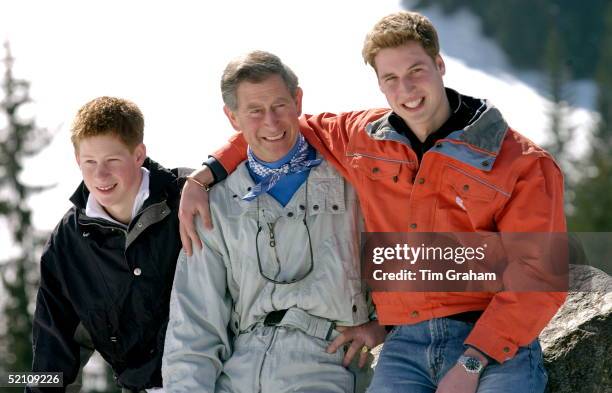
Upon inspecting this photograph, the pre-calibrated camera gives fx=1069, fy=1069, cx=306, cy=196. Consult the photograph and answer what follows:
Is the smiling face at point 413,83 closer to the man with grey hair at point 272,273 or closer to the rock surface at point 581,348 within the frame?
the man with grey hair at point 272,273

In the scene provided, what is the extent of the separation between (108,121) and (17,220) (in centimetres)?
3078

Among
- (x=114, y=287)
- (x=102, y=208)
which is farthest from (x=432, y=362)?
(x=102, y=208)

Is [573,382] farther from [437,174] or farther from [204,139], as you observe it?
[204,139]

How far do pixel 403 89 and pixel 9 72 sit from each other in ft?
110

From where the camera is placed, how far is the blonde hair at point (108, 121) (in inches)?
182

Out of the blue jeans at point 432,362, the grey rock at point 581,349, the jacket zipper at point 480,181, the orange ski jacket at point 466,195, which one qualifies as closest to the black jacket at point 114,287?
the orange ski jacket at point 466,195

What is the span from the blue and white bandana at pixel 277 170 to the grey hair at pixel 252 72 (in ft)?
0.82

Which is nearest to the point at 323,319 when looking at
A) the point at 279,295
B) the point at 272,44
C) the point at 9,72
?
the point at 279,295

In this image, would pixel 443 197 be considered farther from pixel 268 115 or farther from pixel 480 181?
pixel 268 115

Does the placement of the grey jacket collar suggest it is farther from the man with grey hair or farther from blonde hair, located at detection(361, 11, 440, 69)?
the man with grey hair

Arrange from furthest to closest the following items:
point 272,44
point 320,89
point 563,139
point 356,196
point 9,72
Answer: point 272,44 < point 320,89 < point 563,139 < point 9,72 < point 356,196

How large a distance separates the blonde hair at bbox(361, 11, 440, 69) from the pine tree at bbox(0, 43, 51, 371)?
2786 centimetres

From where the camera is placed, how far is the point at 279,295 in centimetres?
437

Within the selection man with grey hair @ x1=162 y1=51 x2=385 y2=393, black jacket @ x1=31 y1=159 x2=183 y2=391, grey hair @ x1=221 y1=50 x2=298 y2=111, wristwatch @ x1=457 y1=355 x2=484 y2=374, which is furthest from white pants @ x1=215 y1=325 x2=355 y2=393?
grey hair @ x1=221 y1=50 x2=298 y2=111
